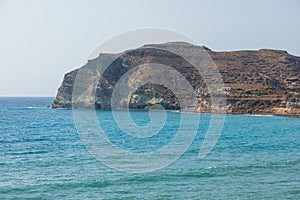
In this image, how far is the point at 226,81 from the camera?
134 metres

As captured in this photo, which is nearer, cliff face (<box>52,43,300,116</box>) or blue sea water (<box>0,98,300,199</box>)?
blue sea water (<box>0,98,300,199</box>)

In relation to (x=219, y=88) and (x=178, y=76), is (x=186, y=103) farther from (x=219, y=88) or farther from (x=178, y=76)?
(x=178, y=76)

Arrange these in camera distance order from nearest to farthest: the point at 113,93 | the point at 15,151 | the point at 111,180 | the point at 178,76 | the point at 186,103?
the point at 111,180
the point at 15,151
the point at 186,103
the point at 113,93
the point at 178,76

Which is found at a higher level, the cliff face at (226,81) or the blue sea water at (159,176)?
the cliff face at (226,81)

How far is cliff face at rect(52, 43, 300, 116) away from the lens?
4168 inches

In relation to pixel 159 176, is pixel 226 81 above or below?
above

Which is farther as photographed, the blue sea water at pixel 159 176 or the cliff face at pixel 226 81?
the cliff face at pixel 226 81

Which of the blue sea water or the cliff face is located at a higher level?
the cliff face

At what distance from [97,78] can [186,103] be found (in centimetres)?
2709

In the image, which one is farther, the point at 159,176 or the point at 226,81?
the point at 226,81

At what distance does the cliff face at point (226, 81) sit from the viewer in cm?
10588

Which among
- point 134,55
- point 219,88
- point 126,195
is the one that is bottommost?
point 126,195

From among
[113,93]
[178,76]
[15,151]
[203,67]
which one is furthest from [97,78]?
[15,151]

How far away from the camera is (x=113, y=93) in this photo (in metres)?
126
